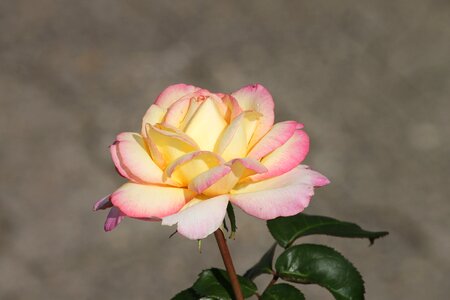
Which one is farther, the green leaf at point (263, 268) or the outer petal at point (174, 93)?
the green leaf at point (263, 268)

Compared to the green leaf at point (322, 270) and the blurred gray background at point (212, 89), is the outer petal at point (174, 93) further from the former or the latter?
the blurred gray background at point (212, 89)

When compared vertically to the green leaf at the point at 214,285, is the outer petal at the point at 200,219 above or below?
above

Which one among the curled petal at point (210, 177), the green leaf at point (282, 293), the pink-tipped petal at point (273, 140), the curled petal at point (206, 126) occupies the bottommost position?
the green leaf at point (282, 293)

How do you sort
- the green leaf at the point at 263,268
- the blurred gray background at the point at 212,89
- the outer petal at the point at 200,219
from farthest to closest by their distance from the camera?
the blurred gray background at the point at 212,89 < the green leaf at the point at 263,268 < the outer petal at the point at 200,219

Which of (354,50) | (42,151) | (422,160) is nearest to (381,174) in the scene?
(422,160)

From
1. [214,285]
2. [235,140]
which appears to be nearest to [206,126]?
[235,140]

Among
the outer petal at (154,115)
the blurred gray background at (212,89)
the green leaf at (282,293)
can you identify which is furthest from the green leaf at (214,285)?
the blurred gray background at (212,89)
